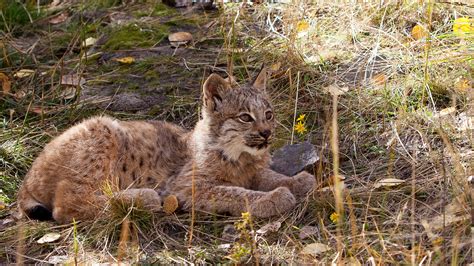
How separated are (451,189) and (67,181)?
8.22 ft

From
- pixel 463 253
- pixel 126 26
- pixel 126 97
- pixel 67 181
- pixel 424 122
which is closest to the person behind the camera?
pixel 463 253

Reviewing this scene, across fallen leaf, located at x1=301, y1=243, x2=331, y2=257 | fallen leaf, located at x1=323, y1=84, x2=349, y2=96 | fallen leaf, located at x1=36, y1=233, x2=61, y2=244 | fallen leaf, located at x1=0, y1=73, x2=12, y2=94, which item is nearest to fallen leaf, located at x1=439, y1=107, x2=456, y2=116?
fallen leaf, located at x1=323, y1=84, x2=349, y2=96

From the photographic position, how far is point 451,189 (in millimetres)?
5207

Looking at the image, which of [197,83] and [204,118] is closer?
[204,118]

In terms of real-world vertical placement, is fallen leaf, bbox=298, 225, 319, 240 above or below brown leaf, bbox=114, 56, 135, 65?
above

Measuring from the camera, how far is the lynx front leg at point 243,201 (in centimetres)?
549

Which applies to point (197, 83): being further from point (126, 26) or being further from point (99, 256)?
point (99, 256)

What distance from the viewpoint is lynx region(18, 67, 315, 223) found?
18.6 ft

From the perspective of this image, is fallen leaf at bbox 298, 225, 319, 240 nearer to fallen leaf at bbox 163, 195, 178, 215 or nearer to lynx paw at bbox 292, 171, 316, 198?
lynx paw at bbox 292, 171, 316, 198

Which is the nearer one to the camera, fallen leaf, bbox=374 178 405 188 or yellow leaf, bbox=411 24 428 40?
fallen leaf, bbox=374 178 405 188

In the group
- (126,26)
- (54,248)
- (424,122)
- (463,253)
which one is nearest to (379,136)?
(424,122)

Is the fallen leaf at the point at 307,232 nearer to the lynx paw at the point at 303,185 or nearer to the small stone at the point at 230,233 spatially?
the small stone at the point at 230,233

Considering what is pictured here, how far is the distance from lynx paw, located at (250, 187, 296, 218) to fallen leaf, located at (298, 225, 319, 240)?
0.27 meters

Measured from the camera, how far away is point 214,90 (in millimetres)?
6027
